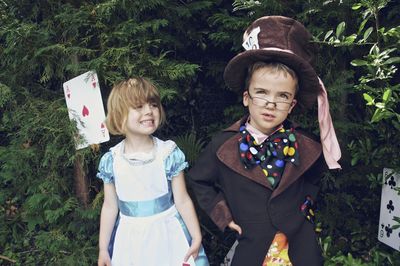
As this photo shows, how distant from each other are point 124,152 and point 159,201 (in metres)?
Answer: 0.34

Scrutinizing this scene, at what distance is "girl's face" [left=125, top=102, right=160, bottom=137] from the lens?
2.58m

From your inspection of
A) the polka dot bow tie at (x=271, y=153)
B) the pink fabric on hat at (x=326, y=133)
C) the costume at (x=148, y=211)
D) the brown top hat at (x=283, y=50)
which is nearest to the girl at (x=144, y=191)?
the costume at (x=148, y=211)

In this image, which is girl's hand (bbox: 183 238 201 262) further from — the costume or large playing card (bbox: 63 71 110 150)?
large playing card (bbox: 63 71 110 150)

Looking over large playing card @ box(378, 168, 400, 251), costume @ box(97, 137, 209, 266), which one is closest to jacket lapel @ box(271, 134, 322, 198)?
large playing card @ box(378, 168, 400, 251)

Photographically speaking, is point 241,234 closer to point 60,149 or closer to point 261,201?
point 261,201

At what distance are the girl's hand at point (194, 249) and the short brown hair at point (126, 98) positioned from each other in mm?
743

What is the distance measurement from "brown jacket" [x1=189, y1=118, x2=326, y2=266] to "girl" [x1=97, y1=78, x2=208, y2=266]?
0.56ft

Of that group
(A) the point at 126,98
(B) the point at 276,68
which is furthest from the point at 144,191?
(B) the point at 276,68

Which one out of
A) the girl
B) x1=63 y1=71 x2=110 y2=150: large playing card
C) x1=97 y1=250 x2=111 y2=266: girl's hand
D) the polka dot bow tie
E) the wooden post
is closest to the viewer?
the polka dot bow tie

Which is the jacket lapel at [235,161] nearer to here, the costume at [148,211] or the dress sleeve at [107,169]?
the costume at [148,211]

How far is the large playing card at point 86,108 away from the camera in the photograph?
2854mm

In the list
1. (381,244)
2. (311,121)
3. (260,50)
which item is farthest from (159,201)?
(381,244)

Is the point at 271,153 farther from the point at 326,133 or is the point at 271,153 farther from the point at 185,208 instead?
the point at 185,208

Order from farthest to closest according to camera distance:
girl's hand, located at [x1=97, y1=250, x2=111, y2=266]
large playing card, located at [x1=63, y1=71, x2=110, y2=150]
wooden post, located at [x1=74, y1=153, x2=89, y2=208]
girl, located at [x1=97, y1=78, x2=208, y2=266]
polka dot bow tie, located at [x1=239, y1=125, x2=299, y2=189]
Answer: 1. wooden post, located at [x1=74, y1=153, x2=89, y2=208]
2. large playing card, located at [x1=63, y1=71, x2=110, y2=150]
3. girl's hand, located at [x1=97, y1=250, x2=111, y2=266]
4. girl, located at [x1=97, y1=78, x2=208, y2=266]
5. polka dot bow tie, located at [x1=239, y1=125, x2=299, y2=189]
